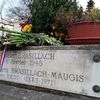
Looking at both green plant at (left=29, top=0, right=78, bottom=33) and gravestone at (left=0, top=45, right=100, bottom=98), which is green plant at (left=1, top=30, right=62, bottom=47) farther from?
green plant at (left=29, top=0, right=78, bottom=33)

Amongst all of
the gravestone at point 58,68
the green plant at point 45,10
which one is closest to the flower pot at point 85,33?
the gravestone at point 58,68

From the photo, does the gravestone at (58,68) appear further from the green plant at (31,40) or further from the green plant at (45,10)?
the green plant at (45,10)

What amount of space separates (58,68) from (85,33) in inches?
22.4

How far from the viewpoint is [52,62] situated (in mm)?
3506

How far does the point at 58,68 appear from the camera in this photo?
3.42m

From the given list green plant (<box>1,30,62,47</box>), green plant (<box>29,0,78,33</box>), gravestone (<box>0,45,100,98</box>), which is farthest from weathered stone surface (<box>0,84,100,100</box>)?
green plant (<box>29,0,78,33</box>)

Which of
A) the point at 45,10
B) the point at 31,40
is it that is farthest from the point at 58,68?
the point at 45,10

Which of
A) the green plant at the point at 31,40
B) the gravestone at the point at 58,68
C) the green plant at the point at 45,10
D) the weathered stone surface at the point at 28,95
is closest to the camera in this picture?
the gravestone at the point at 58,68

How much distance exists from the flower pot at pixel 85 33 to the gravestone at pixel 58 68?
8.6 inches

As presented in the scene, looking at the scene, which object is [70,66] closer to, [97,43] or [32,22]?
[97,43]

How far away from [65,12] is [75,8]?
13.4 inches

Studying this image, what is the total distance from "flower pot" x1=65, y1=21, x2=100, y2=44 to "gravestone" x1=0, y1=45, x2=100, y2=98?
219 mm

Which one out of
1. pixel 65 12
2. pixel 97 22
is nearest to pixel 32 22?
pixel 65 12

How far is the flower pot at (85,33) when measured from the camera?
3.37 meters
